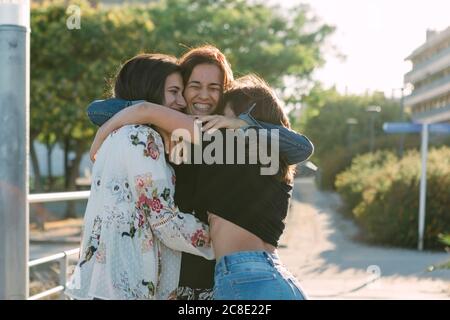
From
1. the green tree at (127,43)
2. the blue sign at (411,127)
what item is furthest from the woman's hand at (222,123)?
the green tree at (127,43)

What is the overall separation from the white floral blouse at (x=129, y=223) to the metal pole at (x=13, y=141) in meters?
1.32

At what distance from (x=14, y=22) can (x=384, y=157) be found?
2124cm

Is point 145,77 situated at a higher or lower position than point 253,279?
higher

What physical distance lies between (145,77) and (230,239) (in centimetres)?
64

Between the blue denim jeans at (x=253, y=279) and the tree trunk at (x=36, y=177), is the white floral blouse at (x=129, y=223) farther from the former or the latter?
the tree trunk at (x=36, y=177)

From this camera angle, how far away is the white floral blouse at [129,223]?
2471 mm

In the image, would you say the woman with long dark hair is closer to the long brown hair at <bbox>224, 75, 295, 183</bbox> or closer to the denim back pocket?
the denim back pocket

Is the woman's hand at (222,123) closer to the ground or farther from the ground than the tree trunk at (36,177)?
farther from the ground

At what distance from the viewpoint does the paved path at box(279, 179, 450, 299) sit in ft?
28.9

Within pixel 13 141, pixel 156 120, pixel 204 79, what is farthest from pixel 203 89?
pixel 13 141

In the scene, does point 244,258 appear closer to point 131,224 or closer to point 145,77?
point 131,224

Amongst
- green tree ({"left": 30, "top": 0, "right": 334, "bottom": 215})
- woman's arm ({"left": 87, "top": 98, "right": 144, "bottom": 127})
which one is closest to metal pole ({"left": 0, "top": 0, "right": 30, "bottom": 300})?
woman's arm ({"left": 87, "top": 98, "right": 144, "bottom": 127})

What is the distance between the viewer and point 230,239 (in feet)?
8.27

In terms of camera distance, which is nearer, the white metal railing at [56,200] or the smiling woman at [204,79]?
the smiling woman at [204,79]
